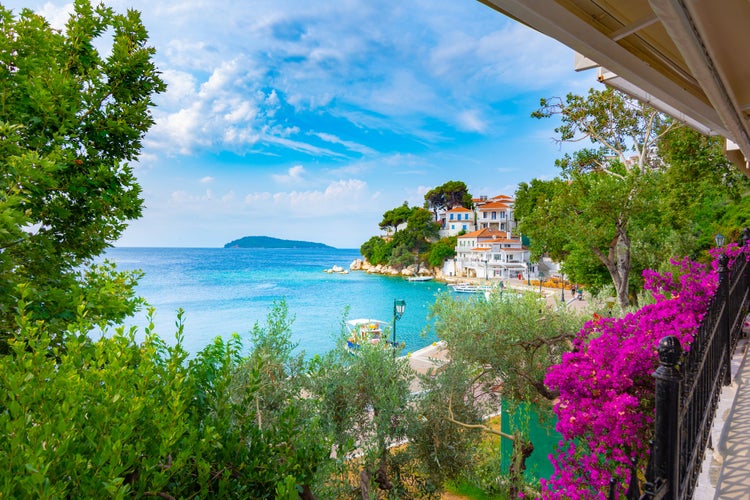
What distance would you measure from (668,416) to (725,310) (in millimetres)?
3110

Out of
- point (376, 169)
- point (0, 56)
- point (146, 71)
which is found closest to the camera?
point (0, 56)

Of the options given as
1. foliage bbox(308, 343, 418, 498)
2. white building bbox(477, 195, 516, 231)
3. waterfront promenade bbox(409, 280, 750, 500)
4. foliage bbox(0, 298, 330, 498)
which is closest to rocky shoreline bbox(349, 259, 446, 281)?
white building bbox(477, 195, 516, 231)

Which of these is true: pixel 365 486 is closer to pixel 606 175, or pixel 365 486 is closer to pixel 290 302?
pixel 606 175

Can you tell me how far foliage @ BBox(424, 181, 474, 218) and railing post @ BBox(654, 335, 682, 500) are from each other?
7529cm

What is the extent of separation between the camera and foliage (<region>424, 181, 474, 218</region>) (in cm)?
7597

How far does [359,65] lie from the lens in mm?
98625

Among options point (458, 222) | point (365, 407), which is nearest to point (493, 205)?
point (458, 222)

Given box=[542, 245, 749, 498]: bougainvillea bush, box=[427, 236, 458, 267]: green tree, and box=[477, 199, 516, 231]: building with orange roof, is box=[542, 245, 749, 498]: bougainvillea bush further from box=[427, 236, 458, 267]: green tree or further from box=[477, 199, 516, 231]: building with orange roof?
box=[477, 199, 516, 231]: building with orange roof

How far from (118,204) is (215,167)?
100m

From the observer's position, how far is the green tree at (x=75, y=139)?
3514 millimetres

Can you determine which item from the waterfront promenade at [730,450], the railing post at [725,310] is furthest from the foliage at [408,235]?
the waterfront promenade at [730,450]

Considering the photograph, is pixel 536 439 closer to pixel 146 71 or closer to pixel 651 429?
pixel 651 429

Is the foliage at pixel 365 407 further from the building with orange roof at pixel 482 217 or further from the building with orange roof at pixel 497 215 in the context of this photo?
the building with orange roof at pixel 497 215

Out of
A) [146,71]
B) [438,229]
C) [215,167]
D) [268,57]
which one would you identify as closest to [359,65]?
[268,57]
